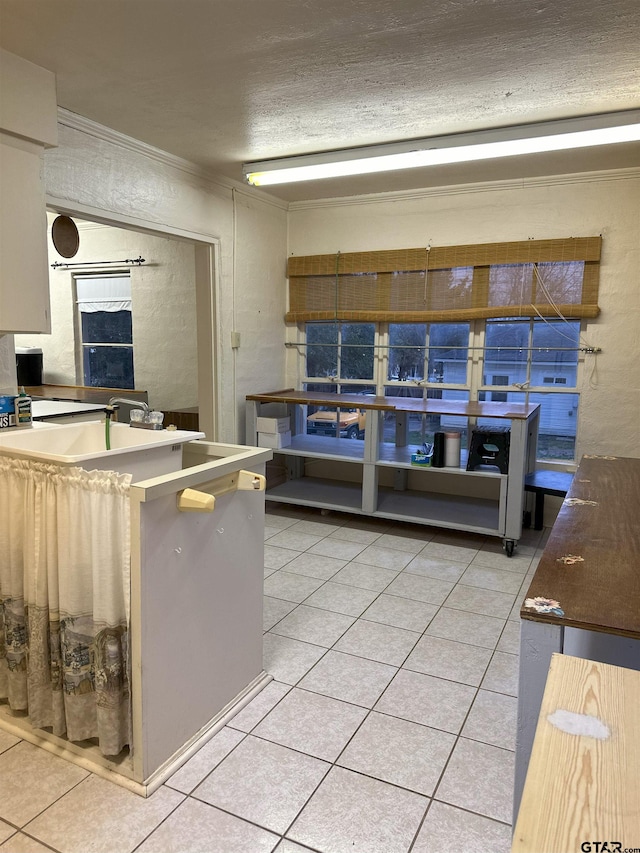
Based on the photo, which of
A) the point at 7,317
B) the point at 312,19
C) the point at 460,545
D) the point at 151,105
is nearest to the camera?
the point at 312,19

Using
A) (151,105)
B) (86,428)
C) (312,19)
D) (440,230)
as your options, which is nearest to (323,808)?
(86,428)

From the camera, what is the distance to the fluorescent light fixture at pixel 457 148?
9.99 feet

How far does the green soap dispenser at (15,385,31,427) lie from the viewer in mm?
2643

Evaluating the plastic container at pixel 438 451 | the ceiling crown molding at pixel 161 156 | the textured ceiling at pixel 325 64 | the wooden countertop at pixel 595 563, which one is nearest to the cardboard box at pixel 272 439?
the plastic container at pixel 438 451

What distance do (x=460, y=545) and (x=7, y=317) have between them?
321cm

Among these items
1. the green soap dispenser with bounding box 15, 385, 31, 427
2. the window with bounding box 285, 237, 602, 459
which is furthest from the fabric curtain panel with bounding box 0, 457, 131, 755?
the window with bounding box 285, 237, 602, 459

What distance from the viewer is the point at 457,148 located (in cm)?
338

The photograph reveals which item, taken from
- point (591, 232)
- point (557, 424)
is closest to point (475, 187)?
point (591, 232)

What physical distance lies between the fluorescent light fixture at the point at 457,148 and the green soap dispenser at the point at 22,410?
224cm

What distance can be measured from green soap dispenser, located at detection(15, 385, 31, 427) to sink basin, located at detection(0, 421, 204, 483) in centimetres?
6

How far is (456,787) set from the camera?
6.32 ft

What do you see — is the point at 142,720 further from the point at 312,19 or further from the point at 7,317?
the point at 312,19

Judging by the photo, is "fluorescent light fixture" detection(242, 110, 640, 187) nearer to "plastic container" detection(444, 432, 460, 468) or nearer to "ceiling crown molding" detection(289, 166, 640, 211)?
"ceiling crown molding" detection(289, 166, 640, 211)

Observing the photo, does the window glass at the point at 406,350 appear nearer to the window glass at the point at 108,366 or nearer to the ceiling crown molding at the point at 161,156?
the ceiling crown molding at the point at 161,156
